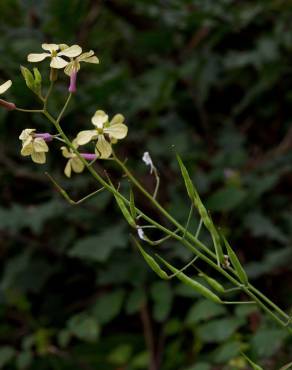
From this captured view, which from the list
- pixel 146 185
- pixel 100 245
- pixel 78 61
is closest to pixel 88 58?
pixel 78 61

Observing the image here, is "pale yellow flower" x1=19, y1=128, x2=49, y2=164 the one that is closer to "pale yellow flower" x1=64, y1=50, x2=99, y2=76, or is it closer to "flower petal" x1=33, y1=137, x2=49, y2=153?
"flower petal" x1=33, y1=137, x2=49, y2=153

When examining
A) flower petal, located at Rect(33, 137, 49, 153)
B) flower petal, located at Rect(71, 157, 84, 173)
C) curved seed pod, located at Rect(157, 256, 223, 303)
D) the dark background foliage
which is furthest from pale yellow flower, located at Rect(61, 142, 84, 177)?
the dark background foliage

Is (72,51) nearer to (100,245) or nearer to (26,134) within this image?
(26,134)

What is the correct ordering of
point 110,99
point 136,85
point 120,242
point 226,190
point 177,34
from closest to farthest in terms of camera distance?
point 120,242, point 226,190, point 110,99, point 136,85, point 177,34

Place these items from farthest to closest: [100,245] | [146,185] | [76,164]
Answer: [146,185], [100,245], [76,164]

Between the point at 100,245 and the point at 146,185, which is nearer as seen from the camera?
the point at 100,245

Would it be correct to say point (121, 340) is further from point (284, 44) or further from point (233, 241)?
point (284, 44)

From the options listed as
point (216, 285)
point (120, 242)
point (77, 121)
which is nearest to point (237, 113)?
point (77, 121)
